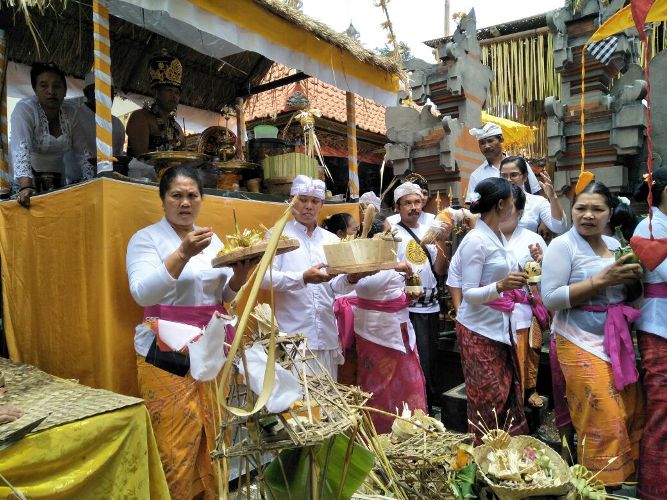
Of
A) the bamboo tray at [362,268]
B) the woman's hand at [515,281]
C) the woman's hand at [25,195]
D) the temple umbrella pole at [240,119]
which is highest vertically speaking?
the temple umbrella pole at [240,119]

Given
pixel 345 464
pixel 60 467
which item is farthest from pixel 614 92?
pixel 60 467

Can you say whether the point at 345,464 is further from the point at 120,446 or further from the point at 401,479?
the point at 120,446

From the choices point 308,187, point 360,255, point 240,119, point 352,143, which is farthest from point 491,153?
point 240,119

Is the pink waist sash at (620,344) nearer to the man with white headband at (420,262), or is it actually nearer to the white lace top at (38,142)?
the man with white headband at (420,262)

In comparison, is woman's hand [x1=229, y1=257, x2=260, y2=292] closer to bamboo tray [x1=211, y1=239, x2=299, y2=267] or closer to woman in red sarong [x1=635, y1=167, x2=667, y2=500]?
bamboo tray [x1=211, y1=239, x2=299, y2=267]

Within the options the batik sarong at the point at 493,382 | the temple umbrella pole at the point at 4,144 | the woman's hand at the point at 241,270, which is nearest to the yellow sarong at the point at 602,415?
the batik sarong at the point at 493,382

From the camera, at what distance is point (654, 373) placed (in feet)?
9.55

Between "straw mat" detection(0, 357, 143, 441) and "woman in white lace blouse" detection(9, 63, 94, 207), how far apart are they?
1570 millimetres

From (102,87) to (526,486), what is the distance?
136 inches

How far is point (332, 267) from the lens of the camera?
3.25 m

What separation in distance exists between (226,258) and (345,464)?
5.12 feet

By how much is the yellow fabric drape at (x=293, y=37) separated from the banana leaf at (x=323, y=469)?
3120 millimetres

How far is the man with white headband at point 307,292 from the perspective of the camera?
3.79 m

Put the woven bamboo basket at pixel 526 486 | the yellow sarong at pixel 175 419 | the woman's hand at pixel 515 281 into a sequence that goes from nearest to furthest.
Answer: the woven bamboo basket at pixel 526 486 → the yellow sarong at pixel 175 419 → the woman's hand at pixel 515 281
